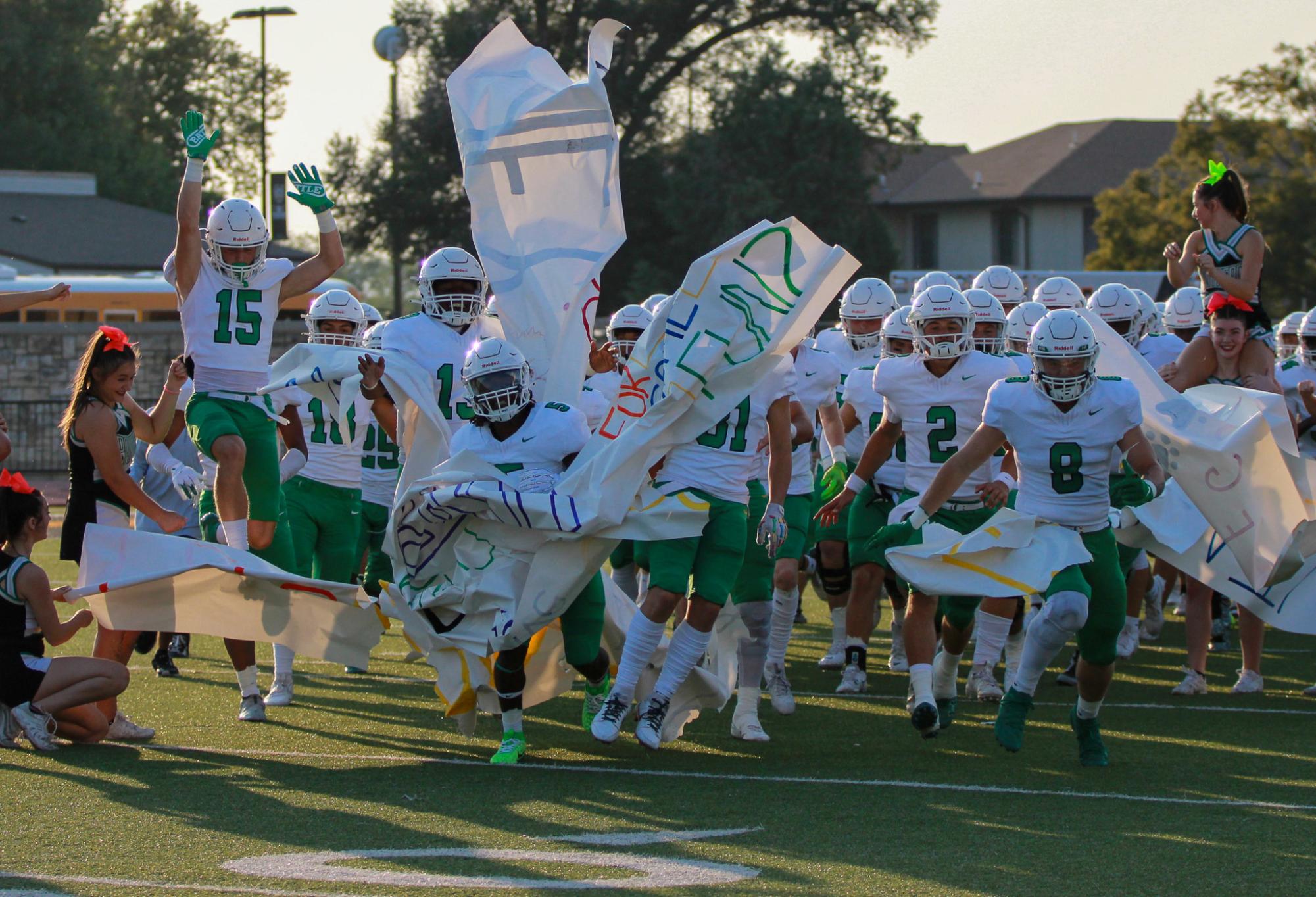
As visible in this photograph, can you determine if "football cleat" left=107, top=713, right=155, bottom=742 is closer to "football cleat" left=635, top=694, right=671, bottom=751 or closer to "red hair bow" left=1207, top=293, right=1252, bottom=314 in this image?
"football cleat" left=635, top=694, right=671, bottom=751

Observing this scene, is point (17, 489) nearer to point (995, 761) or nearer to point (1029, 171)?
point (995, 761)

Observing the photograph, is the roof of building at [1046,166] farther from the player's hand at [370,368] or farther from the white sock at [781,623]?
the player's hand at [370,368]

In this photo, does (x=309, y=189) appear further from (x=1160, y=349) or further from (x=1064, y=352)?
(x=1160, y=349)

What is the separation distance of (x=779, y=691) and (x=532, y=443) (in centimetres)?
198

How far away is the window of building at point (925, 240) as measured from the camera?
57.0 metres

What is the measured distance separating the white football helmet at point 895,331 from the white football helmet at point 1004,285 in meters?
1.69

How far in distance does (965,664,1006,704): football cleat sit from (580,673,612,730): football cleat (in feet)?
6.49

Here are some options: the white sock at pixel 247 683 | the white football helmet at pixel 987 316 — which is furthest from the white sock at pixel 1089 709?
the white sock at pixel 247 683

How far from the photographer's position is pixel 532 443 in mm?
6438

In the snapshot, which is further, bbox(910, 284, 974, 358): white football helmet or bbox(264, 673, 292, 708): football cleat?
bbox(264, 673, 292, 708): football cleat

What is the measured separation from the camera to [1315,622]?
778 centimetres

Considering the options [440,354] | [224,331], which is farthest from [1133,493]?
[224,331]

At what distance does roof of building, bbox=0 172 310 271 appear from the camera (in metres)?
35.2

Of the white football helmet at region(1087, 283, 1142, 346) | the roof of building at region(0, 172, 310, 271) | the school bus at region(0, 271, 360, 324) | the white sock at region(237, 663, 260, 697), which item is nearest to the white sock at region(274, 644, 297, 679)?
the white sock at region(237, 663, 260, 697)
